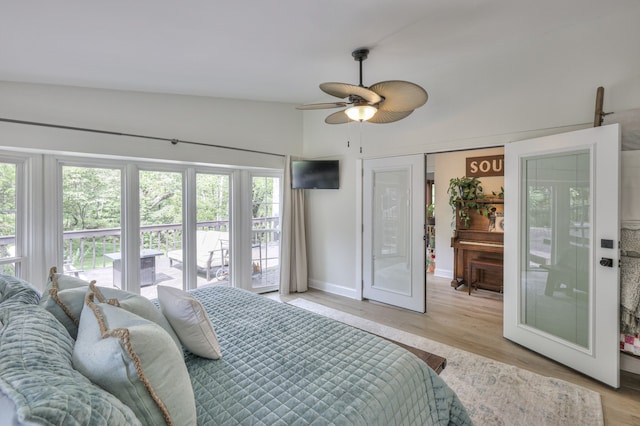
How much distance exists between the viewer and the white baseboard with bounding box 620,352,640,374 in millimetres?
2367

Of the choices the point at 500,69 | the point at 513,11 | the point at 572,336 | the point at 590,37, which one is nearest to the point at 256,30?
the point at 513,11

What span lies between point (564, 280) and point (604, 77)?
1724mm

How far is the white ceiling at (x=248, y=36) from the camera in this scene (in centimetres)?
181

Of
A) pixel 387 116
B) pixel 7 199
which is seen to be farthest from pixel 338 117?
pixel 7 199

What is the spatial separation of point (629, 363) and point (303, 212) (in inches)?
146

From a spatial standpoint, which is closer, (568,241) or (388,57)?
(568,241)

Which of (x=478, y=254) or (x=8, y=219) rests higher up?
(x=8, y=219)

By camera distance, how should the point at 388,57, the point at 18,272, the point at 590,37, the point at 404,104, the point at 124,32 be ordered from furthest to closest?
the point at 388,57
the point at 18,272
the point at 590,37
the point at 404,104
the point at 124,32

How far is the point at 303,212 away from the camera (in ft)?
15.1

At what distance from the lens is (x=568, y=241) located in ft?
8.39

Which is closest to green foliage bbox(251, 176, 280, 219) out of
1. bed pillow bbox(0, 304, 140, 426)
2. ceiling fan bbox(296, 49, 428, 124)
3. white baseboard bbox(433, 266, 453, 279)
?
ceiling fan bbox(296, 49, 428, 124)

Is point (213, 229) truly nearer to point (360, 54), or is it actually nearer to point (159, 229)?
point (159, 229)

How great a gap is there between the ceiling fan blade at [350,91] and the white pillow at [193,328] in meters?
1.60

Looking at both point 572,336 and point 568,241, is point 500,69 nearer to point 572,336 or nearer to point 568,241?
point 568,241
